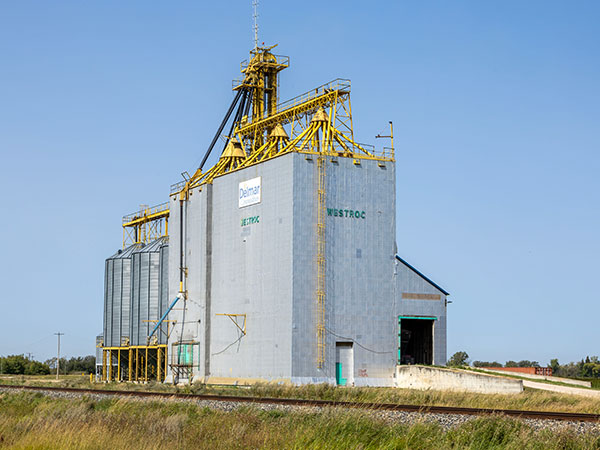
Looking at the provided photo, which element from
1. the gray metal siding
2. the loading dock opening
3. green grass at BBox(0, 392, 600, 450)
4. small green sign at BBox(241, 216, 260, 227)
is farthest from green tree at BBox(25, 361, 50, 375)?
green grass at BBox(0, 392, 600, 450)

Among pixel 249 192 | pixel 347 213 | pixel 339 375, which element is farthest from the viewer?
pixel 249 192

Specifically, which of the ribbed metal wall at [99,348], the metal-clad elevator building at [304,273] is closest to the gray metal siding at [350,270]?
the metal-clad elevator building at [304,273]

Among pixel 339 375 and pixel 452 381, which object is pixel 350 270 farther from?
pixel 452 381

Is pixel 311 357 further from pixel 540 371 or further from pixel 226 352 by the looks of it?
pixel 540 371

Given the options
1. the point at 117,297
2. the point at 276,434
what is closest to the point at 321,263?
the point at 276,434

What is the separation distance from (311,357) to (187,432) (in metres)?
30.2

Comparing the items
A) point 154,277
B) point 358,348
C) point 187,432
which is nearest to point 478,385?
point 358,348

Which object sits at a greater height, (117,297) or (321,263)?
(321,263)

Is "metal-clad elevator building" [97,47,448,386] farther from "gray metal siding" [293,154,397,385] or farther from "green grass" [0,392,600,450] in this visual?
"green grass" [0,392,600,450]

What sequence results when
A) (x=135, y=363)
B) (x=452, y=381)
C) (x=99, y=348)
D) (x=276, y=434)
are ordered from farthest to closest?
(x=99, y=348)
(x=135, y=363)
(x=452, y=381)
(x=276, y=434)

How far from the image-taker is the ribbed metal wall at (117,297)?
3046 inches

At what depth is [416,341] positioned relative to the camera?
56.7m

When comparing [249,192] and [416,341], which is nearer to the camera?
[249,192]

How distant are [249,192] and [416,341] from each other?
571 inches
